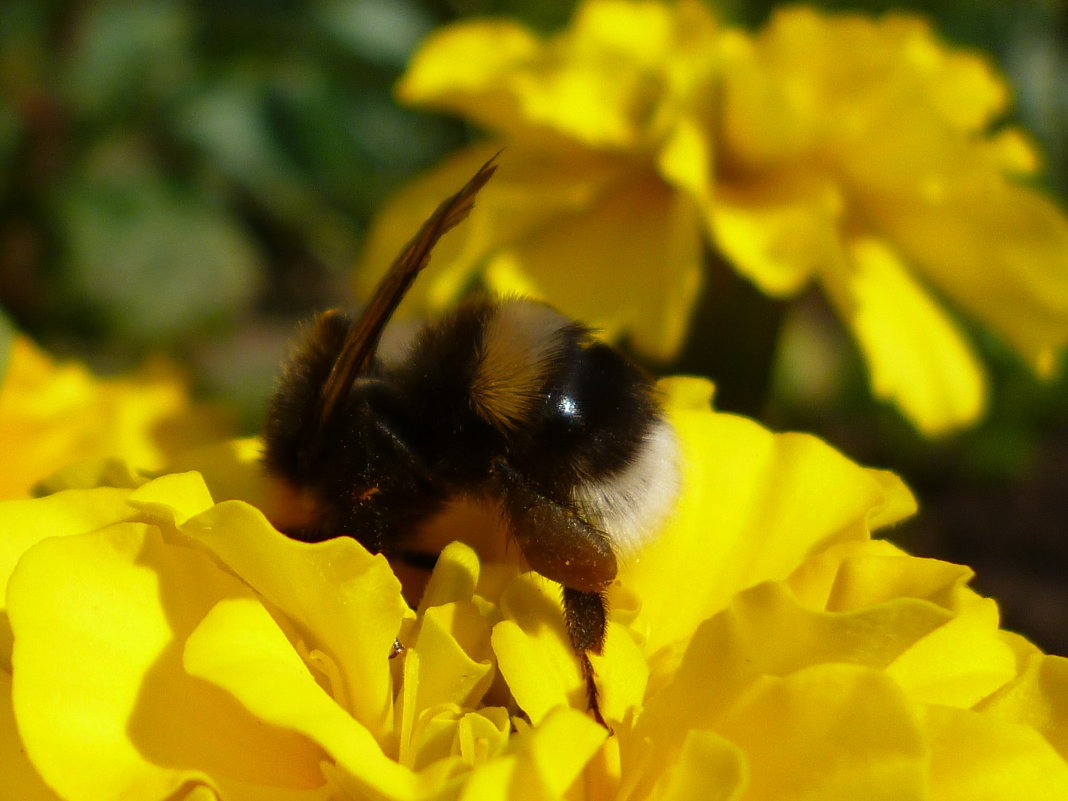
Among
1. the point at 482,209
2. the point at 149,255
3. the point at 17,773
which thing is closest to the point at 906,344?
the point at 482,209

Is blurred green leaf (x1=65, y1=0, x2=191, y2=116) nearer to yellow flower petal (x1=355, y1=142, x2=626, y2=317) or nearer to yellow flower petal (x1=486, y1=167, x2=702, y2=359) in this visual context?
yellow flower petal (x1=355, y1=142, x2=626, y2=317)

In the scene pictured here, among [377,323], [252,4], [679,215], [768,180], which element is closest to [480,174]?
[377,323]

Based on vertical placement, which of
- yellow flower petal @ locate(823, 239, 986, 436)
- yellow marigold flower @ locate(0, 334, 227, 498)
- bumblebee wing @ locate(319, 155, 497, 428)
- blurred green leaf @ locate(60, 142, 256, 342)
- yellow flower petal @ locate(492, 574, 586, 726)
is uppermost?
bumblebee wing @ locate(319, 155, 497, 428)

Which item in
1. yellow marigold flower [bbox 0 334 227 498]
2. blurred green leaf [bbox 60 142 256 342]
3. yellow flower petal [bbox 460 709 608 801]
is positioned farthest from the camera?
blurred green leaf [bbox 60 142 256 342]

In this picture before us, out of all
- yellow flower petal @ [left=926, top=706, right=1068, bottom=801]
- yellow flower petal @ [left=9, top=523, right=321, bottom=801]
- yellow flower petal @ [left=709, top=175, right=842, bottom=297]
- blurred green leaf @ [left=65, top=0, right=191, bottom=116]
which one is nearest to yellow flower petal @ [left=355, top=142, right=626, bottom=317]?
yellow flower petal @ [left=709, top=175, right=842, bottom=297]

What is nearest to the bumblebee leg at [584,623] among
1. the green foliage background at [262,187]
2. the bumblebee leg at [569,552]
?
the bumblebee leg at [569,552]

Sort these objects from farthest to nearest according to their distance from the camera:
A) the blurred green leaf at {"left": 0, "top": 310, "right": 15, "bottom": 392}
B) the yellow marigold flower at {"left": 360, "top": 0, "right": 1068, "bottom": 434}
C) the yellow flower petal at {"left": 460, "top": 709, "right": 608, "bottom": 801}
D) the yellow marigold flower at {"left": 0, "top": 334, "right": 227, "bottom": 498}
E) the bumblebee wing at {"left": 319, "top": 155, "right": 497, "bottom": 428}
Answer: the yellow marigold flower at {"left": 360, "top": 0, "right": 1068, "bottom": 434}
the yellow marigold flower at {"left": 0, "top": 334, "right": 227, "bottom": 498}
the blurred green leaf at {"left": 0, "top": 310, "right": 15, "bottom": 392}
the bumblebee wing at {"left": 319, "top": 155, "right": 497, "bottom": 428}
the yellow flower petal at {"left": 460, "top": 709, "right": 608, "bottom": 801}

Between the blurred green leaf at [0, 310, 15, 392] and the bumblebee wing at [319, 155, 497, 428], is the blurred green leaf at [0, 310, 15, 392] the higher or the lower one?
the lower one

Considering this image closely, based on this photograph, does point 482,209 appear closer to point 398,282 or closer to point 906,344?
point 906,344
